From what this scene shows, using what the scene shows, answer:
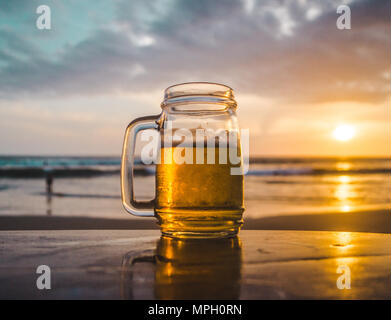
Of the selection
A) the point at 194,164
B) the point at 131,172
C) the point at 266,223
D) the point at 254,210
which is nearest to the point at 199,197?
the point at 194,164

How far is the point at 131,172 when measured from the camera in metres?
0.97

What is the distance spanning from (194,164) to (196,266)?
0.32 meters

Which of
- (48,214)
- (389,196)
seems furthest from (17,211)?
(389,196)

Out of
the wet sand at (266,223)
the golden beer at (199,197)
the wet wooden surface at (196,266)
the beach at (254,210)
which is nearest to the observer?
the wet wooden surface at (196,266)

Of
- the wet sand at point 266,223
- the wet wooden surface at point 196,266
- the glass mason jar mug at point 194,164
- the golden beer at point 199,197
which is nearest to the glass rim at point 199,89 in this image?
the glass mason jar mug at point 194,164

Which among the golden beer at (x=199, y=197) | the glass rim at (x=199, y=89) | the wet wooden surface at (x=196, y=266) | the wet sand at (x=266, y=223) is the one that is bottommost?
the wet sand at (x=266, y=223)

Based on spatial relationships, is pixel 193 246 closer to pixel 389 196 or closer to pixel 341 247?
pixel 341 247

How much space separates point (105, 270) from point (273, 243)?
0.37m

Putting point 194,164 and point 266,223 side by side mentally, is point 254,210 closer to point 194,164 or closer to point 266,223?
point 266,223

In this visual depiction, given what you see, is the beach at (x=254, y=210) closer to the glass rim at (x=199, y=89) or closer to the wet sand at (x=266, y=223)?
the wet sand at (x=266, y=223)

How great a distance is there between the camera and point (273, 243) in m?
0.84

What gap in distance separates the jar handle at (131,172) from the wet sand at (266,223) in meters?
4.12

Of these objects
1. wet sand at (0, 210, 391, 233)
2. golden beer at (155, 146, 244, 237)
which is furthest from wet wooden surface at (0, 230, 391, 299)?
wet sand at (0, 210, 391, 233)

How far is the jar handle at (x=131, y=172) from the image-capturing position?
953 millimetres
